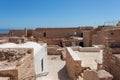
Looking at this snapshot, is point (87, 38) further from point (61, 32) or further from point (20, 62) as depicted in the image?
point (20, 62)

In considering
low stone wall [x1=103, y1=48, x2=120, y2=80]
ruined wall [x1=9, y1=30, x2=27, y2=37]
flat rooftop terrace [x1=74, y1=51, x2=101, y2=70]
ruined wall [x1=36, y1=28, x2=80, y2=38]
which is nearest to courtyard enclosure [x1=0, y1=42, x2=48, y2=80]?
A: flat rooftop terrace [x1=74, y1=51, x2=101, y2=70]

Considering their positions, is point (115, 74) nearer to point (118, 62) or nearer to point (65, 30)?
point (118, 62)

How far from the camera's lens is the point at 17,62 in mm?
8906

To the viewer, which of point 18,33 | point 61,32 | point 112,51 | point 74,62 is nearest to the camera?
point 112,51

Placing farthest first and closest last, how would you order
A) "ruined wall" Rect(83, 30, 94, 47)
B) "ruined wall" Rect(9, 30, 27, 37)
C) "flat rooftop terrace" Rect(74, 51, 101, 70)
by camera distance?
"ruined wall" Rect(9, 30, 27, 37) < "ruined wall" Rect(83, 30, 94, 47) < "flat rooftop terrace" Rect(74, 51, 101, 70)

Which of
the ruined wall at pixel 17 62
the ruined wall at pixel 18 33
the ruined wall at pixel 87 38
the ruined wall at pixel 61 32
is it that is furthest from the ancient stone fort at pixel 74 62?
the ruined wall at pixel 18 33

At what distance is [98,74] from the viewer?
563 cm

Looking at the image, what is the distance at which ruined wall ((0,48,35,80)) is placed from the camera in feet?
24.4

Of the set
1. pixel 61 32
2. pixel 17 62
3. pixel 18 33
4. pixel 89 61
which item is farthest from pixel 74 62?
pixel 18 33

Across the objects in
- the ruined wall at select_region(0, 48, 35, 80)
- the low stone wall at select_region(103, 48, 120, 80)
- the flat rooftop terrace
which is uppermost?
the low stone wall at select_region(103, 48, 120, 80)

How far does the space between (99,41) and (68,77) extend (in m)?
8.20

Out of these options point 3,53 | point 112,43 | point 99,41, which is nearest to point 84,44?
point 99,41

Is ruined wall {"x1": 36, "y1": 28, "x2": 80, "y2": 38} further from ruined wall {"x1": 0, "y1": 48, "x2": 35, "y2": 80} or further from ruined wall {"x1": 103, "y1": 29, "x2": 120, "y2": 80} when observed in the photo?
ruined wall {"x1": 103, "y1": 29, "x2": 120, "y2": 80}

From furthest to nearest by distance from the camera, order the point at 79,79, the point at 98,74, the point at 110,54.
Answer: the point at 79,79, the point at 110,54, the point at 98,74
